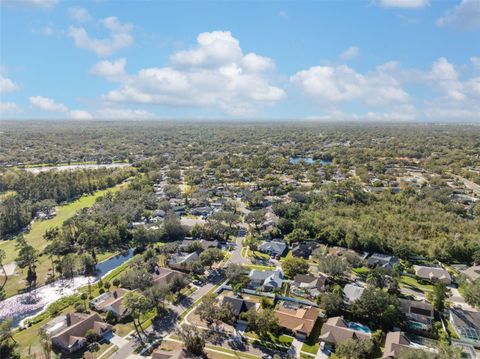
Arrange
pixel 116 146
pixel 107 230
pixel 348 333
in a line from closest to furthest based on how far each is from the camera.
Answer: pixel 348 333 < pixel 107 230 < pixel 116 146

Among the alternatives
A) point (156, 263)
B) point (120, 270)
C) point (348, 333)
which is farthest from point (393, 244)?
point (120, 270)

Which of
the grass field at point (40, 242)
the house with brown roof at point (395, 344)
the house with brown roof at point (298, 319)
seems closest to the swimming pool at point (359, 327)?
the house with brown roof at point (395, 344)

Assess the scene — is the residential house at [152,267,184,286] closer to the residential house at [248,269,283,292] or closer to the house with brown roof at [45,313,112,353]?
the house with brown roof at [45,313,112,353]

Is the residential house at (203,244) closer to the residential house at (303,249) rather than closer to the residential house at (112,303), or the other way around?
the residential house at (303,249)

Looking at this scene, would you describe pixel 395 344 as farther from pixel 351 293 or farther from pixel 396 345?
pixel 351 293

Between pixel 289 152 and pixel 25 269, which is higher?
pixel 289 152

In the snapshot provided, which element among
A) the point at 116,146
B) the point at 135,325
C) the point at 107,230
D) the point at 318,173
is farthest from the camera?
the point at 116,146

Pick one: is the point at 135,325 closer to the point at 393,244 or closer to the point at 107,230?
the point at 107,230

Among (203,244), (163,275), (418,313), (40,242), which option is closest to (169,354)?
(163,275)
